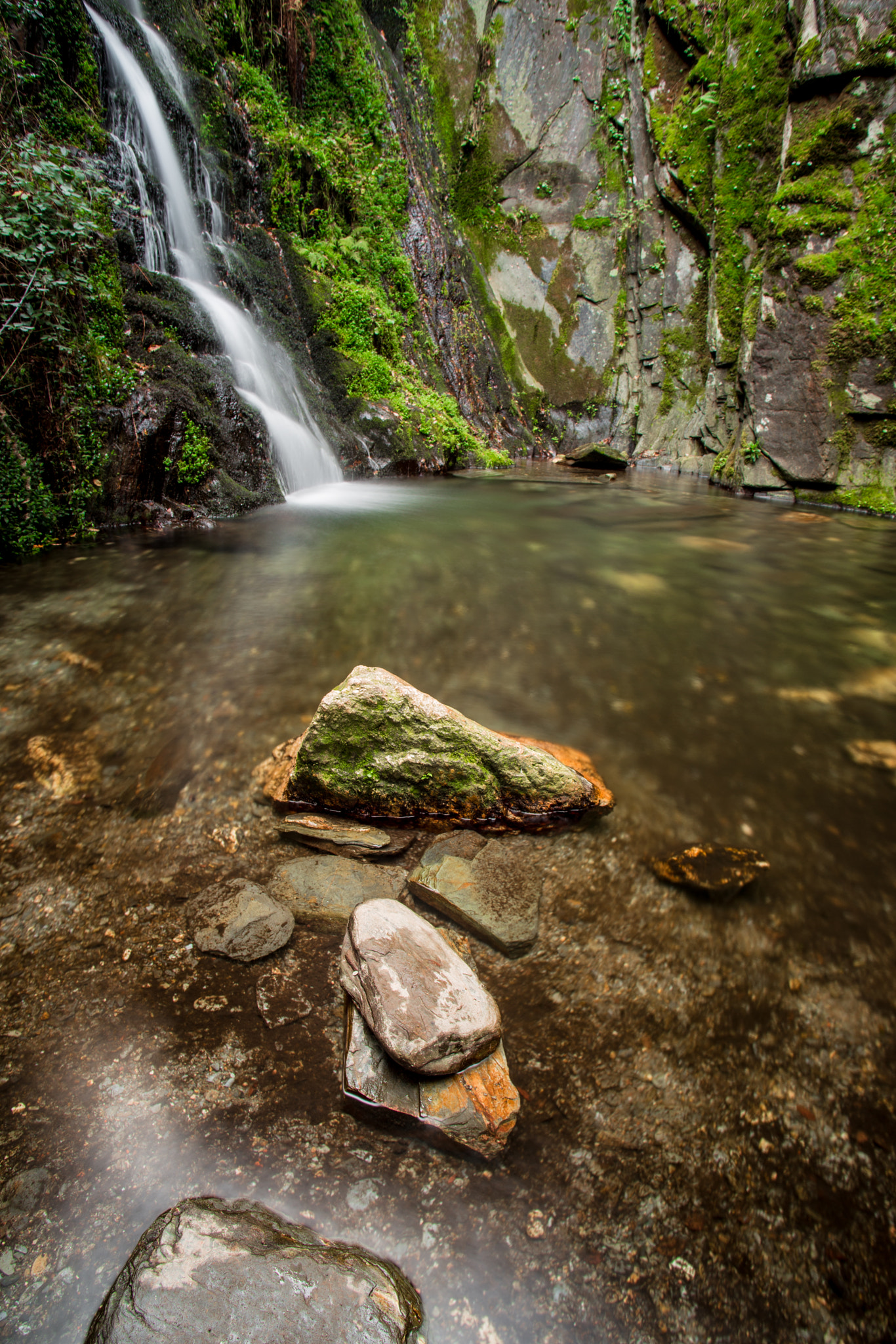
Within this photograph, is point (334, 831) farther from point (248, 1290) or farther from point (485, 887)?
point (248, 1290)

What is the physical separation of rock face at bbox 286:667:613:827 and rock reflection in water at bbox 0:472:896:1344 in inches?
7.4

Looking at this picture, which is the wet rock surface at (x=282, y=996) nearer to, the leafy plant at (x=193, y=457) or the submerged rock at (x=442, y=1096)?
the submerged rock at (x=442, y=1096)

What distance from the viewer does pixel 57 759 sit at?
2.52 meters

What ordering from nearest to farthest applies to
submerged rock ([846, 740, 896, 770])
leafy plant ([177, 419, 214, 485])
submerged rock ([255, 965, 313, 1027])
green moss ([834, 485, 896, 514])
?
submerged rock ([255, 965, 313, 1027]) → submerged rock ([846, 740, 896, 770]) → leafy plant ([177, 419, 214, 485]) → green moss ([834, 485, 896, 514])

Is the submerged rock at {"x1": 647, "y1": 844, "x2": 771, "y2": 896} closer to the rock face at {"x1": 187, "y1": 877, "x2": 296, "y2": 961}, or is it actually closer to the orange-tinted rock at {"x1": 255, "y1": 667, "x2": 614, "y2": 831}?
the orange-tinted rock at {"x1": 255, "y1": 667, "x2": 614, "y2": 831}

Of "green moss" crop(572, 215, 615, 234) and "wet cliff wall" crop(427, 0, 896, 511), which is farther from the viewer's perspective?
"green moss" crop(572, 215, 615, 234)

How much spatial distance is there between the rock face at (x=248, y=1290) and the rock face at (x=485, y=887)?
0.84 meters

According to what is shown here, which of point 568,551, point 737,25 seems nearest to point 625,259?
point 737,25

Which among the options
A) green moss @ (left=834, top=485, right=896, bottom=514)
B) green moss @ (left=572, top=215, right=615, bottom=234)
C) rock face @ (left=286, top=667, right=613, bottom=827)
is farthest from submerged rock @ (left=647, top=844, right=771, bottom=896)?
green moss @ (left=572, top=215, right=615, bottom=234)

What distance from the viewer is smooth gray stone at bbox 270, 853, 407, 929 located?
1.83 metres

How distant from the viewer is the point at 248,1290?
0.95 m

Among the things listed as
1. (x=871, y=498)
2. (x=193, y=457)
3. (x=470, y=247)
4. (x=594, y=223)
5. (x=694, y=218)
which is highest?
(x=594, y=223)

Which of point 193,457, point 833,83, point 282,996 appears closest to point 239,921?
point 282,996

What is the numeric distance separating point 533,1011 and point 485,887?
0.43m
